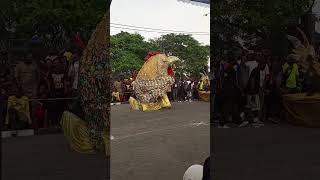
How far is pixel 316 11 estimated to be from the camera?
1706mm

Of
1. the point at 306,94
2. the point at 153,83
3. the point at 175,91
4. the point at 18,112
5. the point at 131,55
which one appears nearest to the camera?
the point at 306,94

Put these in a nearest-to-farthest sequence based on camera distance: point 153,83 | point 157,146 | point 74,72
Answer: point 74,72 → point 157,146 → point 153,83

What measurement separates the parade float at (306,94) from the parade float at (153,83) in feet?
24.1

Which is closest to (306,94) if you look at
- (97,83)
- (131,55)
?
(97,83)

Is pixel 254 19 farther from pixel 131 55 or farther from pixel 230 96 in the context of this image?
pixel 131 55

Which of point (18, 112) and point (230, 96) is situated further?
point (18, 112)

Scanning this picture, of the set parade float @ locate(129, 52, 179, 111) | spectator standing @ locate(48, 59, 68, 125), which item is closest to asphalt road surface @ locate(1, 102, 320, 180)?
spectator standing @ locate(48, 59, 68, 125)

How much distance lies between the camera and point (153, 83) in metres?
10.0

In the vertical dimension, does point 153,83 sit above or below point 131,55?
below

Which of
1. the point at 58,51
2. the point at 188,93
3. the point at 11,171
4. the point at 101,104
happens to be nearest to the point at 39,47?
the point at 58,51

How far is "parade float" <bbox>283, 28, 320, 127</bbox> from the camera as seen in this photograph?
5.59 ft

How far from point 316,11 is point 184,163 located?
2.73m

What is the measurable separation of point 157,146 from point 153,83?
4.75 metres

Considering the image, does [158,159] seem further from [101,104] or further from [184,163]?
[101,104]
